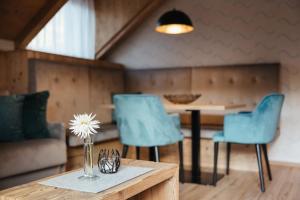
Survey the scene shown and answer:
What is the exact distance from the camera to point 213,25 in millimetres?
4180

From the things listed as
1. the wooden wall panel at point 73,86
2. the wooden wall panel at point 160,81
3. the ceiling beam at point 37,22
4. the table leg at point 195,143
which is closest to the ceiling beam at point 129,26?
the wooden wall panel at point 73,86

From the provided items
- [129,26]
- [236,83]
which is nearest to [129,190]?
[236,83]

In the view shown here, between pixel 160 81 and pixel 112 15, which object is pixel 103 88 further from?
pixel 112 15

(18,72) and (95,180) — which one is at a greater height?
(18,72)

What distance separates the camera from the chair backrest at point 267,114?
9.14 feet

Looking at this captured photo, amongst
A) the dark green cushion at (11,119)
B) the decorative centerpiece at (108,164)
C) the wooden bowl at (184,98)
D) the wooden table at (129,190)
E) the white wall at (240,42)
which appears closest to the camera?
the wooden table at (129,190)

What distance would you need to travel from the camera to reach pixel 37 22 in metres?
3.47

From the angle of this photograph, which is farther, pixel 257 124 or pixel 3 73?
pixel 3 73

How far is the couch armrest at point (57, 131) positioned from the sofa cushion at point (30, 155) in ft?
0.37

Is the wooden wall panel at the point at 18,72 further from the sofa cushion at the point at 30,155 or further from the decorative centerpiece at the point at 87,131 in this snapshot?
the decorative centerpiece at the point at 87,131

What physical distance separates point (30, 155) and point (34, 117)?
439mm

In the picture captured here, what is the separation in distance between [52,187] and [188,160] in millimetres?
2711

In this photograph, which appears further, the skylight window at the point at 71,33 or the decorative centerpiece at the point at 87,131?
the skylight window at the point at 71,33

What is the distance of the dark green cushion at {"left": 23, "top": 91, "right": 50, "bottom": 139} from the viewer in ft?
9.24
